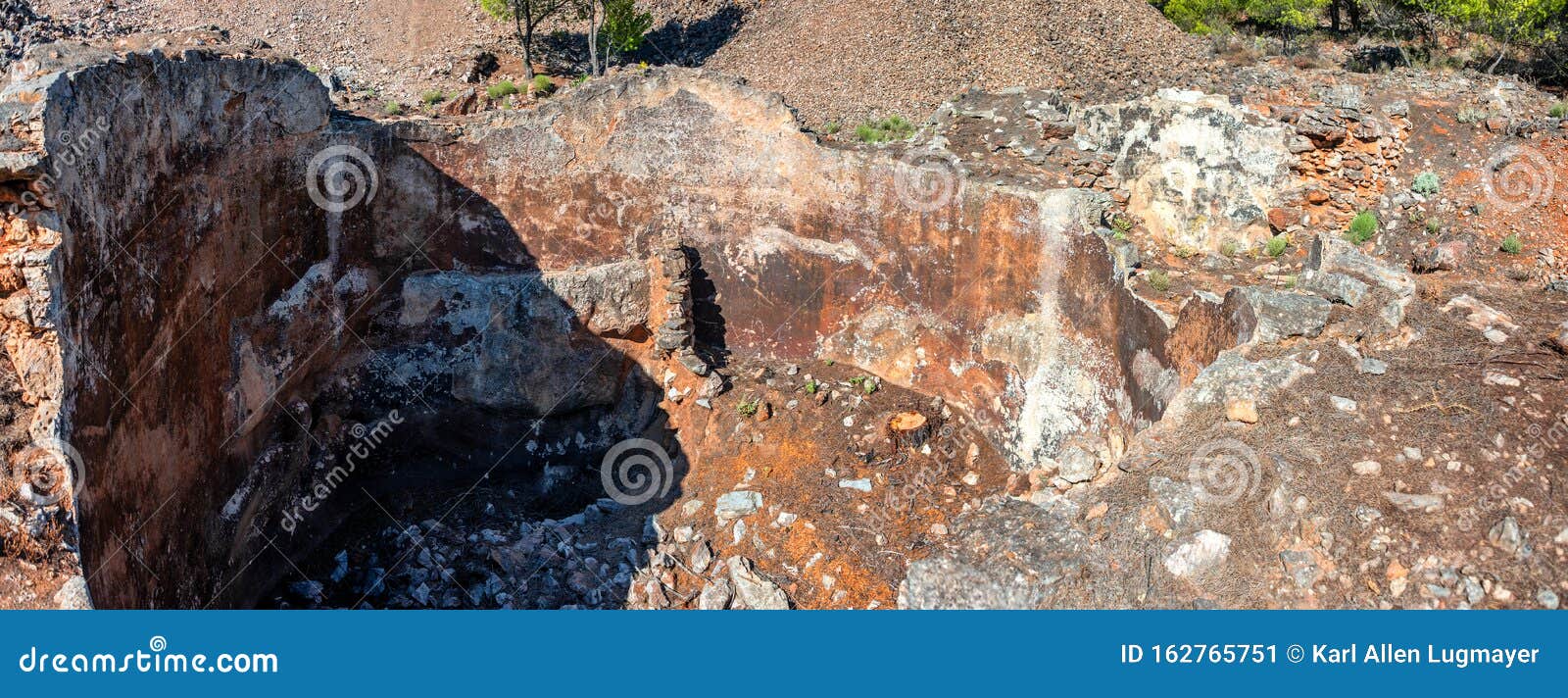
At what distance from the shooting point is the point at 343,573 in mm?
9422

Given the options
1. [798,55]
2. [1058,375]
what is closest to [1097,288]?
[1058,375]

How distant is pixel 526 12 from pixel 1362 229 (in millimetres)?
12501

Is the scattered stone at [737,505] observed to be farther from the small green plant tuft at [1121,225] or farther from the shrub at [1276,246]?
the shrub at [1276,246]

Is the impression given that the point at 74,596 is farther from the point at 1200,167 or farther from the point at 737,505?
the point at 1200,167

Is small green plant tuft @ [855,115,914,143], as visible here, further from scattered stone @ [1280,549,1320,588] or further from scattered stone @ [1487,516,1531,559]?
scattered stone @ [1487,516,1531,559]

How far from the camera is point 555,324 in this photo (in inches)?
443

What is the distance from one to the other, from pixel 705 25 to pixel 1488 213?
13286mm

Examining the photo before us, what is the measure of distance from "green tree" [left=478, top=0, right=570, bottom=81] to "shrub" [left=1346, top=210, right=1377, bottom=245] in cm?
1192

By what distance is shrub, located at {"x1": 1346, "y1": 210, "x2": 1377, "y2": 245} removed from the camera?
9.70 metres

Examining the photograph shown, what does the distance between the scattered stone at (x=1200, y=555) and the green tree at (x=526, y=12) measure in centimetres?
1380

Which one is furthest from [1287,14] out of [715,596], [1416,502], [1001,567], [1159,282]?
[1001,567]

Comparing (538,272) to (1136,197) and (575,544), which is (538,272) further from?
(1136,197)

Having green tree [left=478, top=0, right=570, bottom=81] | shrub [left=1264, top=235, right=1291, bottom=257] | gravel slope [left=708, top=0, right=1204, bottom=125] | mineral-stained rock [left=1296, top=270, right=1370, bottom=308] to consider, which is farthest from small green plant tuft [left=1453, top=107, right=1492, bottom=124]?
green tree [left=478, top=0, right=570, bottom=81]

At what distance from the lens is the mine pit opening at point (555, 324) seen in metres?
8.53
